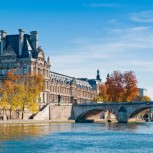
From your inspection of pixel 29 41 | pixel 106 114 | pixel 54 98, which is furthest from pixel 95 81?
pixel 29 41

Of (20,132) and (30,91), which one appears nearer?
(20,132)

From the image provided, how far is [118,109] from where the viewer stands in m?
116

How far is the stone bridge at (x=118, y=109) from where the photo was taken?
11400 centimetres

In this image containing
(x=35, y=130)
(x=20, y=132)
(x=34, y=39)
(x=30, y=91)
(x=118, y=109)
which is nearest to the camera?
A: (x=20, y=132)

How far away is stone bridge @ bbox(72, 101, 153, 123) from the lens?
374 feet

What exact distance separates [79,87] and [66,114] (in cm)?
3381

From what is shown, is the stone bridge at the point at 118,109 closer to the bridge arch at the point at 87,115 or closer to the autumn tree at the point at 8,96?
the bridge arch at the point at 87,115

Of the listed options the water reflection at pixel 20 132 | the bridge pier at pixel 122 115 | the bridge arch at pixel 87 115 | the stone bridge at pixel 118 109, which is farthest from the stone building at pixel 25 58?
the water reflection at pixel 20 132

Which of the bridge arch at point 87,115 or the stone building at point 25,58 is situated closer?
the stone building at point 25,58

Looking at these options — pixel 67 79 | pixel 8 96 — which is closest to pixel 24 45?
pixel 8 96

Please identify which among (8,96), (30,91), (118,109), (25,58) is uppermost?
(25,58)

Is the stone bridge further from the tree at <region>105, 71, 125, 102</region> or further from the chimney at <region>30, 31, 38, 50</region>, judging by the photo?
the chimney at <region>30, 31, 38, 50</region>

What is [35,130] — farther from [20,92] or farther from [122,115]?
[122,115]

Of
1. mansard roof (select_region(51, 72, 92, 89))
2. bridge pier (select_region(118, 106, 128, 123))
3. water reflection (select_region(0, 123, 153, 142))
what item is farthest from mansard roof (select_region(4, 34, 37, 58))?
water reflection (select_region(0, 123, 153, 142))
